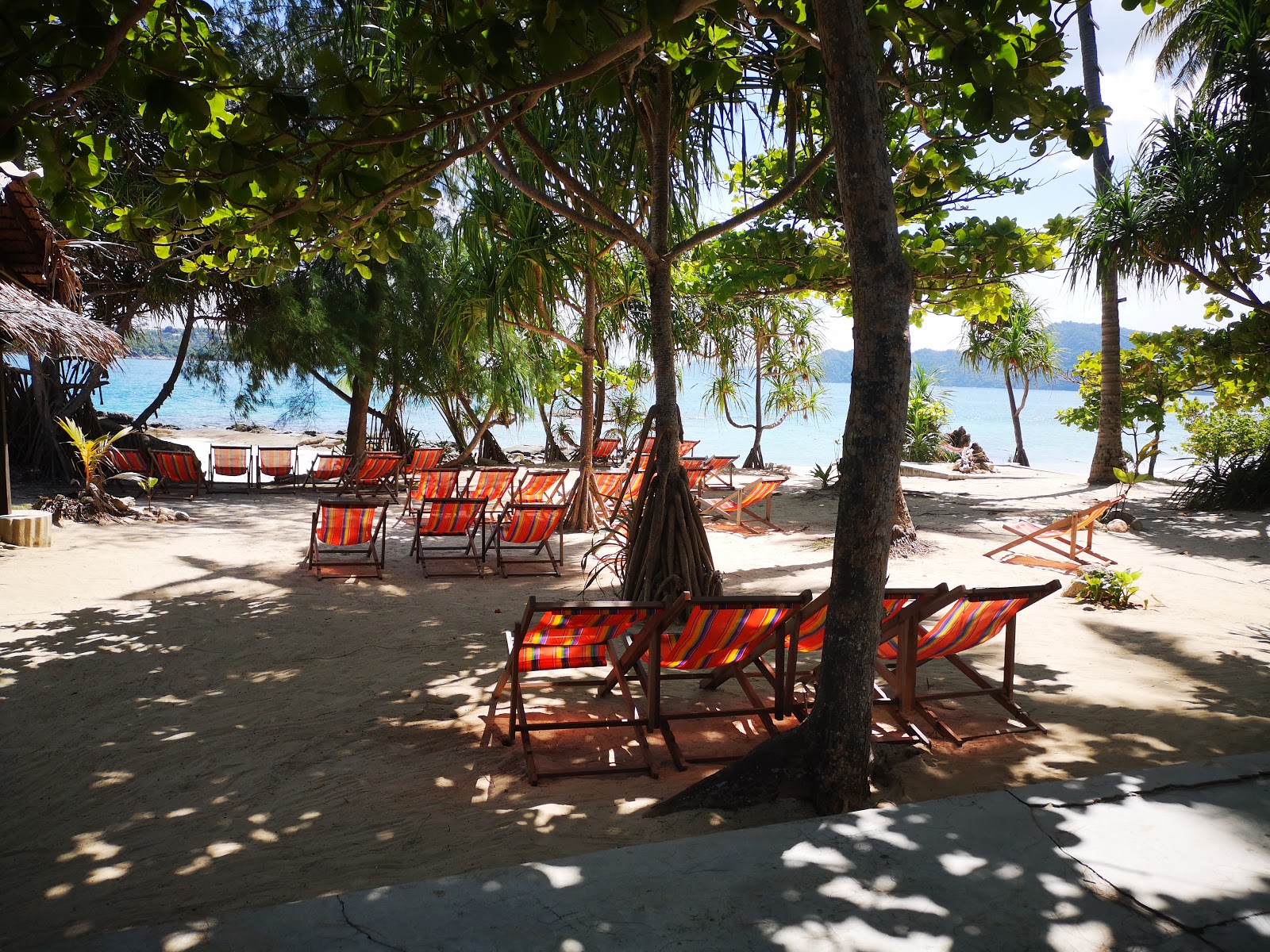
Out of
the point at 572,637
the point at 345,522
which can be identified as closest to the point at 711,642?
the point at 572,637

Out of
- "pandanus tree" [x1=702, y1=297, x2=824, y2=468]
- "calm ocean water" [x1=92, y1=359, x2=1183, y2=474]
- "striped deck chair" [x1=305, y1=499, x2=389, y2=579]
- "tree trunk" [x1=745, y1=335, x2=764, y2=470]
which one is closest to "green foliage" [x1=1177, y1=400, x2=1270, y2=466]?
"pandanus tree" [x1=702, y1=297, x2=824, y2=468]

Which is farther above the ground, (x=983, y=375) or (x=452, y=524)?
(x=983, y=375)

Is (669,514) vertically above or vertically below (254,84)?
below

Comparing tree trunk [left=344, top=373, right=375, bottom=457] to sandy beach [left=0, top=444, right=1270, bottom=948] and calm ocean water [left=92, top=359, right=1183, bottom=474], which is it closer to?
sandy beach [left=0, top=444, right=1270, bottom=948]

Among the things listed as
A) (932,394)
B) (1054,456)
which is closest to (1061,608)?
(932,394)

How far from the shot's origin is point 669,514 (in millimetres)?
5625

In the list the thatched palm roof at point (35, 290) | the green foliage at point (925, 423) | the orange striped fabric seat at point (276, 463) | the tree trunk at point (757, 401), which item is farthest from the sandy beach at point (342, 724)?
the green foliage at point (925, 423)

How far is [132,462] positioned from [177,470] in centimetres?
55

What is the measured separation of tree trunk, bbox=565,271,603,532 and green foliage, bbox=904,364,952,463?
33.5 feet

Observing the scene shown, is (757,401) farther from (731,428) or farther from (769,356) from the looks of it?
(731,428)

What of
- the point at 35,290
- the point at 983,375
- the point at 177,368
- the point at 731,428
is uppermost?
the point at 983,375

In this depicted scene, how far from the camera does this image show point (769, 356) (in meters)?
18.2

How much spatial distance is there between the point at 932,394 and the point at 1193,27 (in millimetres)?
11373

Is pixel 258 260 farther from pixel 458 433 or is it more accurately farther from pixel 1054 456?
pixel 1054 456
